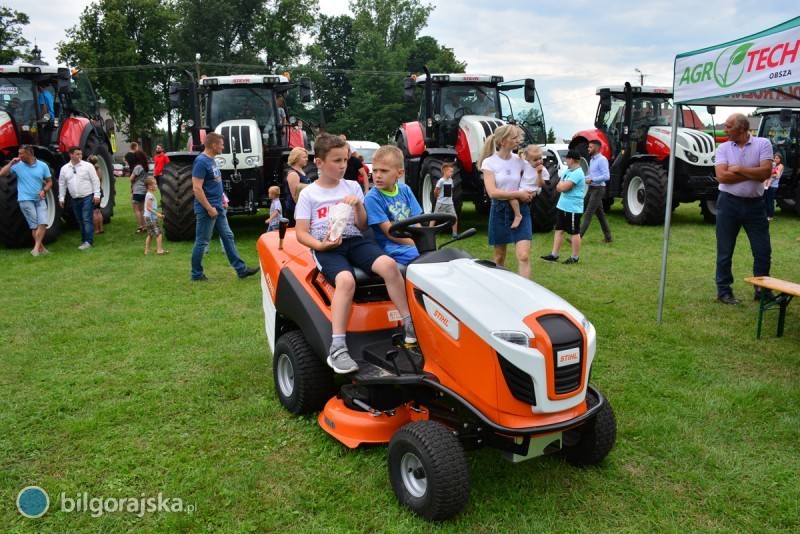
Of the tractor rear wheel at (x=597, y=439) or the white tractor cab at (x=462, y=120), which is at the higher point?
the white tractor cab at (x=462, y=120)

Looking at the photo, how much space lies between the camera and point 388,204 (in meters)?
3.39

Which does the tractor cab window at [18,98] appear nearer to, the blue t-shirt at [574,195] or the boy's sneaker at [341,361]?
the blue t-shirt at [574,195]

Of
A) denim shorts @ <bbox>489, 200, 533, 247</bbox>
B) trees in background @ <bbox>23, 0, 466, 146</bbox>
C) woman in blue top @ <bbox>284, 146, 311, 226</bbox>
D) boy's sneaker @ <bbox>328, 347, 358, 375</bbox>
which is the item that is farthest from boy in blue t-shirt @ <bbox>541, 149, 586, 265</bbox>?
trees in background @ <bbox>23, 0, 466, 146</bbox>

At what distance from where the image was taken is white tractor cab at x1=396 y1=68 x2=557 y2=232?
10422mm

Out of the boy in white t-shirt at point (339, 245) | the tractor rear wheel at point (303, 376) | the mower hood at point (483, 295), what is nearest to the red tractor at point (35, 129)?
the tractor rear wheel at point (303, 376)

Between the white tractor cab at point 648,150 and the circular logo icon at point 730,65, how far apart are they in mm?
6757

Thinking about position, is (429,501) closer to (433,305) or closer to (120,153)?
(433,305)

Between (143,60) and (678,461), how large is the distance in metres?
44.7

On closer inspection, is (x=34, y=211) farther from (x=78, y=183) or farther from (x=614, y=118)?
(x=614, y=118)

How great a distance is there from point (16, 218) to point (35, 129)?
1634 millimetres

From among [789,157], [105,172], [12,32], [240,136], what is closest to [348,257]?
[240,136]

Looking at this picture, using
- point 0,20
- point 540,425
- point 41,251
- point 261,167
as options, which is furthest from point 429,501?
point 0,20

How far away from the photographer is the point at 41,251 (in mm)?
8953

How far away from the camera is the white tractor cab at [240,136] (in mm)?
9336
